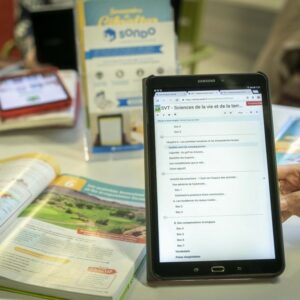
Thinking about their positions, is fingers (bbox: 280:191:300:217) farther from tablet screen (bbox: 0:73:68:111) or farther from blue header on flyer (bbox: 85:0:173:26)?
tablet screen (bbox: 0:73:68:111)

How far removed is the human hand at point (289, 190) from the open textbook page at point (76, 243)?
8.2 inches

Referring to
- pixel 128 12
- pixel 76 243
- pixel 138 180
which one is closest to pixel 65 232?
pixel 76 243

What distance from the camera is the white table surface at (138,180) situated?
0.63m

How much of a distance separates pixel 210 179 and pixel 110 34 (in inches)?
15.7

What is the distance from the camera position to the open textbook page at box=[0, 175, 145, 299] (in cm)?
62

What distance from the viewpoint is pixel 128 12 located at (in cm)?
94

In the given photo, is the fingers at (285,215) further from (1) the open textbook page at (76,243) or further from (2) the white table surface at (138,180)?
(1) the open textbook page at (76,243)

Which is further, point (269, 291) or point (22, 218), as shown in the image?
point (22, 218)

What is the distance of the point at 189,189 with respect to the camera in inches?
26.1

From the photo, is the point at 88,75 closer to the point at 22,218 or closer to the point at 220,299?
the point at 22,218

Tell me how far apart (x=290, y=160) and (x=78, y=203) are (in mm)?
358

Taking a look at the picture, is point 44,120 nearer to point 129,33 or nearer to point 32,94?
point 32,94

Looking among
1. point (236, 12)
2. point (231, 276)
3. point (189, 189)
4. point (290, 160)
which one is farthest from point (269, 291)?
point (236, 12)

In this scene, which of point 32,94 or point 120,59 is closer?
point 120,59
